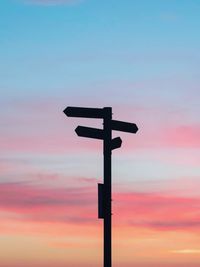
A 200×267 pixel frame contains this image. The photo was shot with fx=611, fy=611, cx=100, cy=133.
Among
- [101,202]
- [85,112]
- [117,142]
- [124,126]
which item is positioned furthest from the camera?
[124,126]

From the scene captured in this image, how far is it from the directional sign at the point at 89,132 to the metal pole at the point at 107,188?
13 cm

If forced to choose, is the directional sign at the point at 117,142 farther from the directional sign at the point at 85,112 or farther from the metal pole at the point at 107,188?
the directional sign at the point at 85,112

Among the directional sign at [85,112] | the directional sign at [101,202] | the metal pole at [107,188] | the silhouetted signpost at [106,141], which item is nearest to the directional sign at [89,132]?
the silhouetted signpost at [106,141]

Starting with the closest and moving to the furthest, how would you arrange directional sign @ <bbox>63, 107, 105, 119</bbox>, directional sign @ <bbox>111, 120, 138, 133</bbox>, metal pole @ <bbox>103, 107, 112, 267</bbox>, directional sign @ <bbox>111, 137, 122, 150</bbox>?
1. metal pole @ <bbox>103, 107, 112, 267</bbox>
2. directional sign @ <bbox>111, 137, 122, 150</bbox>
3. directional sign @ <bbox>63, 107, 105, 119</bbox>
4. directional sign @ <bbox>111, 120, 138, 133</bbox>

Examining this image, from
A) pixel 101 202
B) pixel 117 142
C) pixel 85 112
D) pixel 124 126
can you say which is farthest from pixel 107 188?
pixel 85 112

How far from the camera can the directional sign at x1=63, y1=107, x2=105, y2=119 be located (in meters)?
13.7

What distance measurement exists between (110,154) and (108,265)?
2411mm

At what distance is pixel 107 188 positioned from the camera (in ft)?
43.2

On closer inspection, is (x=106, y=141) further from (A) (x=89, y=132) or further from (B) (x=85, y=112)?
(B) (x=85, y=112)

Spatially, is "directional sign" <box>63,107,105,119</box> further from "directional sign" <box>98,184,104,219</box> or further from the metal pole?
"directional sign" <box>98,184,104,219</box>

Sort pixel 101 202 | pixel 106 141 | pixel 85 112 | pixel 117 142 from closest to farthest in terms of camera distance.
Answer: pixel 101 202 < pixel 117 142 < pixel 106 141 < pixel 85 112

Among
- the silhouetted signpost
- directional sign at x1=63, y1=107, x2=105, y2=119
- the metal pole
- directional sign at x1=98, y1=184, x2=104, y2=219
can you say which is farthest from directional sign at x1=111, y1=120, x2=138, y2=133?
directional sign at x1=98, y1=184, x2=104, y2=219

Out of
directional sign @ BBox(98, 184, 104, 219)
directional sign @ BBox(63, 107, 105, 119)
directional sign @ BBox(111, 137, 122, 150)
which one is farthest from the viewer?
directional sign @ BBox(63, 107, 105, 119)

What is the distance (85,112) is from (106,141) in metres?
0.81
